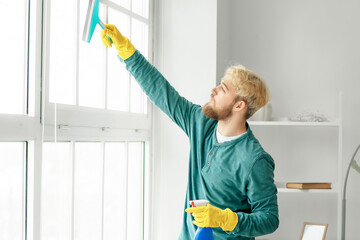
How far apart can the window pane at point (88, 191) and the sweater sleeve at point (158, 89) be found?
332mm

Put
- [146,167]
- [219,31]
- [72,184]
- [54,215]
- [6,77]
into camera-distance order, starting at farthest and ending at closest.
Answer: [219,31]
[146,167]
[72,184]
[54,215]
[6,77]

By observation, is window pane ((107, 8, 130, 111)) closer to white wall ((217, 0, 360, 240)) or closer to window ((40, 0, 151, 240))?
window ((40, 0, 151, 240))

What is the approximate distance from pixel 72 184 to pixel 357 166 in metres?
1.86

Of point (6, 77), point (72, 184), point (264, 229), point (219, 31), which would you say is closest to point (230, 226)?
point (264, 229)

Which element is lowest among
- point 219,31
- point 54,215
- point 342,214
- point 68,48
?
point 342,214

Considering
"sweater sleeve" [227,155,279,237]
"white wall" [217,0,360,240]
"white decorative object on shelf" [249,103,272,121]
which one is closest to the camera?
"sweater sleeve" [227,155,279,237]

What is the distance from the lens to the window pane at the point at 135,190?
269 cm

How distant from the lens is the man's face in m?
2.21

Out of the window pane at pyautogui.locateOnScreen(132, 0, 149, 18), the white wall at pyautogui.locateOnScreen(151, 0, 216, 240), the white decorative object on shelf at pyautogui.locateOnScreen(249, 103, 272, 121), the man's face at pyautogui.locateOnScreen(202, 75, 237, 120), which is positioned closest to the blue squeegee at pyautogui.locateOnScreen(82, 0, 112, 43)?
the man's face at pyautogui.locateOnScreen(202, 75, 237, 120)

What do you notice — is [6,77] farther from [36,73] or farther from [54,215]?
[54,215]

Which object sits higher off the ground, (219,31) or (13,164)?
(219,31)

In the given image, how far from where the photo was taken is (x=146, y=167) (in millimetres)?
2869

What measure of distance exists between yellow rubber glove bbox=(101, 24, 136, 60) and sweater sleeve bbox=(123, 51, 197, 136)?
29 millimetres

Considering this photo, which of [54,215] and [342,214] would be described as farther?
[342,214]
